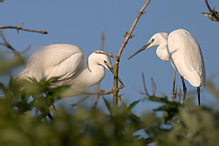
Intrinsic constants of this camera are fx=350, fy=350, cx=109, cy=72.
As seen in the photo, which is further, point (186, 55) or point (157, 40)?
point (157, 40)

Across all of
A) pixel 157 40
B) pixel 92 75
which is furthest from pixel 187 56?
pixel 92 75

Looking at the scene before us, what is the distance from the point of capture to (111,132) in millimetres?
843

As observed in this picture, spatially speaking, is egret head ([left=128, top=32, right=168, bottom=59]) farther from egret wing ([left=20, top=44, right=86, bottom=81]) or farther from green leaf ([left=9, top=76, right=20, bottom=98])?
green leaf ([left=9, top=76, right=20, bottom=98])

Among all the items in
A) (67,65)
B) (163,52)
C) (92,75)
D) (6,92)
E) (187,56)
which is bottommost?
(92,75)

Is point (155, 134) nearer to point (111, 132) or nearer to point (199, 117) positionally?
point (199, 117)

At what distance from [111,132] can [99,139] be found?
34mm

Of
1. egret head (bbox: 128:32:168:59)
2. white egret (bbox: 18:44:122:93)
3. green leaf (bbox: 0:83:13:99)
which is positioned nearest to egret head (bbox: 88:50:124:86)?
white egret (bbox: 18:44:122:93)

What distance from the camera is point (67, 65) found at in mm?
5098

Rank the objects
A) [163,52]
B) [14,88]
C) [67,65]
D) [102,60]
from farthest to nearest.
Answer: [163,52] → [102,60] → [67,65] → [14,88]

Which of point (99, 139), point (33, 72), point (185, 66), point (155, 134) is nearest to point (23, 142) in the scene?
point (99, 139)

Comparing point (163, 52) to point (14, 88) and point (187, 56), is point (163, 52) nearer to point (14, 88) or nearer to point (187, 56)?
point (187, 56)

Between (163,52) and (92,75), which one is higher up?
(163,52)

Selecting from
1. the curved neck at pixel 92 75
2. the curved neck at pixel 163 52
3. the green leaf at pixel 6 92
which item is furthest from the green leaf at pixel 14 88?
the curved neck at pixel 163 52

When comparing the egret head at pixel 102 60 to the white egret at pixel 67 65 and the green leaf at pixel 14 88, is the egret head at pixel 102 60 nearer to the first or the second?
the white egret at pixel 67 65
